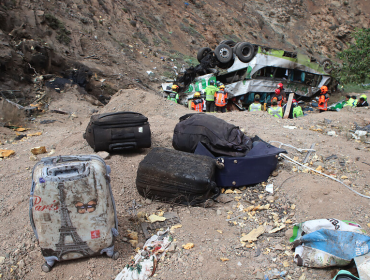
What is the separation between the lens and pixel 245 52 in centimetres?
937

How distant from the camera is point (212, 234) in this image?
2596 millimetres

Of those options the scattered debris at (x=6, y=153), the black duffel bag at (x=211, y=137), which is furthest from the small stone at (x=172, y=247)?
the scattered debris at (x=6, y=153)

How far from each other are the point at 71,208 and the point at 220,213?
61.8 inches

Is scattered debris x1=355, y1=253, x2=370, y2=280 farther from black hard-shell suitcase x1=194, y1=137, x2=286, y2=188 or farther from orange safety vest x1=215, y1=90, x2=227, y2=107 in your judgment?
orange safety vest x1=215, y1=90, x2=227, y2=107

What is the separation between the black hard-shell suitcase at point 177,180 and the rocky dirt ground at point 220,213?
0.12 metres

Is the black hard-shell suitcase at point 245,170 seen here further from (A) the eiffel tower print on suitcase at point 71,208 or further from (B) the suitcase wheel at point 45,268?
(B) the suitcase wheel at point 45,268

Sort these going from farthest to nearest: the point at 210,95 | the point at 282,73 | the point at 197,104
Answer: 1. the point at 282,73
2. the point at 197,104
3. the point at 210,95

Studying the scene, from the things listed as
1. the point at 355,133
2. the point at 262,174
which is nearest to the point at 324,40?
the point at 355,133

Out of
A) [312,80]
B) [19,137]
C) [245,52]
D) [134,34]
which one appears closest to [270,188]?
[19,137]

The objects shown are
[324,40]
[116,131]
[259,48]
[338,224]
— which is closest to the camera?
[338,224]

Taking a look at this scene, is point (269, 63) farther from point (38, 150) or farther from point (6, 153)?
point (6, 153)

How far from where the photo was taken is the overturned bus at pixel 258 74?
9.27 m

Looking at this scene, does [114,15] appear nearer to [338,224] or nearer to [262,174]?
[262,174]

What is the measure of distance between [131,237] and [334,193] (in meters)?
2.21
